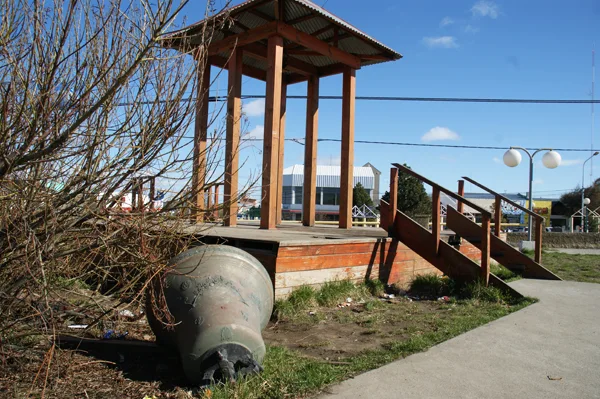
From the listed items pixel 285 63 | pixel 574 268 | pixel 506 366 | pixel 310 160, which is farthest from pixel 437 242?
pixel 285 63

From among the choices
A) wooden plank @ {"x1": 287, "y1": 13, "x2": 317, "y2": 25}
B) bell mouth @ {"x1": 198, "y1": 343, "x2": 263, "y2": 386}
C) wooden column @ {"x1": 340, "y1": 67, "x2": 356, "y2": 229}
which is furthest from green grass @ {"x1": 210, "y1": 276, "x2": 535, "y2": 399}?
wooden plank @ {"x1": 287, "y1": 13, "x2": 317, "y2": 25}

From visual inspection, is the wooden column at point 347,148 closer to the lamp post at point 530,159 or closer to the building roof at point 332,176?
the lamp post at point 530,159

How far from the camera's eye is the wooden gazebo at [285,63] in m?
8.87

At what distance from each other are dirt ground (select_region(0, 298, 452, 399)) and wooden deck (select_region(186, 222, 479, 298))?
1.82 feet

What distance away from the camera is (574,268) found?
37.3ft

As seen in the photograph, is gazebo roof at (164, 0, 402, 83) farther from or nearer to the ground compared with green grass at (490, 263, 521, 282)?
farther from the ground

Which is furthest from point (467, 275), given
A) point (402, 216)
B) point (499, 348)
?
point (499, 348)

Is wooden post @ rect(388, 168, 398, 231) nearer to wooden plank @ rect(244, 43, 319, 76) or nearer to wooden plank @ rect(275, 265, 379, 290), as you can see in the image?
wooden plank @ rect(275, 265, 379, 290)

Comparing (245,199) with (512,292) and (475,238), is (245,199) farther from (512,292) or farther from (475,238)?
(475,238)

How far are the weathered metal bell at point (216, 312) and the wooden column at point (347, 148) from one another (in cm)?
584

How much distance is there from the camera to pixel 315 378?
12.8ft

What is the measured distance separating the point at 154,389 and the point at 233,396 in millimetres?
720

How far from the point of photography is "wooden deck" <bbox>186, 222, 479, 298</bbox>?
21.3 feet

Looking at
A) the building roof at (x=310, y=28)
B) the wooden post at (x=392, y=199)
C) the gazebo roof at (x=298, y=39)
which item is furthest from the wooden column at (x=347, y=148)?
the wooden post at (x=392, y=199)
